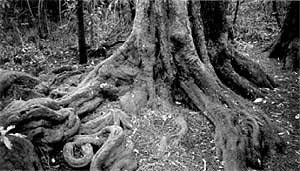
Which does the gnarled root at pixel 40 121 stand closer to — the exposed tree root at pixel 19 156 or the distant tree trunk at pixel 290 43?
the exposed tree root at pixel 19 156

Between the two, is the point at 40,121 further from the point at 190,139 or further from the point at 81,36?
the point at 81,36

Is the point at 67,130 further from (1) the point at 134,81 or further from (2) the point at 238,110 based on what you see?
(2) the point at 238,110

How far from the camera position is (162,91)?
229 inches

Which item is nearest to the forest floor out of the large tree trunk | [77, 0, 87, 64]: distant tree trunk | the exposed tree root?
the large tree trunk

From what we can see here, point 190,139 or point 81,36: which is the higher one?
point 81,36

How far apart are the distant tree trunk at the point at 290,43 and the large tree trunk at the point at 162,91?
2084 mm

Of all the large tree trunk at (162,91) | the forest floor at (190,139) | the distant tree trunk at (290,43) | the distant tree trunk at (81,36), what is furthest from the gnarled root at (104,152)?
the distant tree trunk at (290,43)

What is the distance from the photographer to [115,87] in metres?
5.67

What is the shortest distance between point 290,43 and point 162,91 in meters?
4.82

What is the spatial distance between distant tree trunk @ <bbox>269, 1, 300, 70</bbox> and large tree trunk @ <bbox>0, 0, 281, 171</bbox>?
2.08 metres

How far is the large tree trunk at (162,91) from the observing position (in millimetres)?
4367

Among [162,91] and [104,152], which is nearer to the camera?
[104,152]

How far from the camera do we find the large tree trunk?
14.3 ft

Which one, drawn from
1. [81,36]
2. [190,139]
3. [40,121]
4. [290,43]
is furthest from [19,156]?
[290,43]
